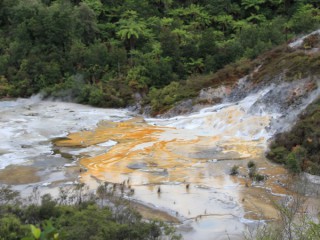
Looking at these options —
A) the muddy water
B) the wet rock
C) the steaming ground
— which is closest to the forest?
the steaming ground

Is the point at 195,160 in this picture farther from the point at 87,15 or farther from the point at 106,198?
the point at 87,15

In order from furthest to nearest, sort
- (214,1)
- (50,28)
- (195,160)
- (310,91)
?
(214,1), (50,28), (310,91), (195,160)

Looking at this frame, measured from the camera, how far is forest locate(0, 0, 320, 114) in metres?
26.6

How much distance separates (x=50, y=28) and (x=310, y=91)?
18.0 metres

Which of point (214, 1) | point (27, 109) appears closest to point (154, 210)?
point (27, 109)

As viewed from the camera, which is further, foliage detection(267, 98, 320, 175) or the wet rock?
the wet rock

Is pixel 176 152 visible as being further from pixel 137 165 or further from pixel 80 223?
pixel 80 223

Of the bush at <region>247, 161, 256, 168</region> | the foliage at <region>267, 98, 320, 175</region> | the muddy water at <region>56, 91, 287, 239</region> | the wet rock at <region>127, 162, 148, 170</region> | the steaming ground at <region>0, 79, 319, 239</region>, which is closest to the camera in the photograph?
the muddy water at <region>56, 91, 287, 239</region>

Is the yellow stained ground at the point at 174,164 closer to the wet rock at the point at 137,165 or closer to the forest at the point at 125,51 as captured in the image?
the wet rock at the point at 137,165

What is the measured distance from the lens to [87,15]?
107ft

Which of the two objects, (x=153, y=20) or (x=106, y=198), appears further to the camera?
(x=153, y=20)

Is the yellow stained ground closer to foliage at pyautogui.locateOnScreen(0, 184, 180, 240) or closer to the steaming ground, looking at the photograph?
the steaming ground

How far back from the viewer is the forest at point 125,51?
87.1ft

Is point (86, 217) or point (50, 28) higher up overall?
point (50, 28)
